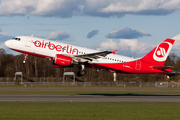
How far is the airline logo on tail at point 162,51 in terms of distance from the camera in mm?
49344

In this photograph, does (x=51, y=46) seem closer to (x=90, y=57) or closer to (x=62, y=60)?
(x=62, y=60)

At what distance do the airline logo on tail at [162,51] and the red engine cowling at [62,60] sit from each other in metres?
16.5

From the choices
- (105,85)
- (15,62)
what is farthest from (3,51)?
(105,85)

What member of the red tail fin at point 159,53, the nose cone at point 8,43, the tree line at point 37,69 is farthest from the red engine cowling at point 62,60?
the tree line at point 37,69

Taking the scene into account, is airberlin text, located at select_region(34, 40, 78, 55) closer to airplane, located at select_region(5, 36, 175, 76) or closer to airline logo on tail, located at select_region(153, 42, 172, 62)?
airplane, located at select_region(5, 36, 175, 76)

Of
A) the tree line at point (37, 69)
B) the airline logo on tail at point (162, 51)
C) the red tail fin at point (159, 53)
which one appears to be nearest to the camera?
the red tail fin at point (159, 53)

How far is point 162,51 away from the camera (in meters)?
49.9

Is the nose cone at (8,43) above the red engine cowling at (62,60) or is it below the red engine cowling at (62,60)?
above

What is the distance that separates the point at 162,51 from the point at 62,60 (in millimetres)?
19401

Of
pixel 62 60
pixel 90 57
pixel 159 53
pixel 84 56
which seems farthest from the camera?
pixel 159 53

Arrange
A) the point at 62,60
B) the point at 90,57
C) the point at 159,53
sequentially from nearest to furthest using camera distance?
the point at 62,60 → the point at 90,57 → the point at 159,53

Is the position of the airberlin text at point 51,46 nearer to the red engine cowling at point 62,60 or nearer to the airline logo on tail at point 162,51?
the red engine cowling at point 62,60

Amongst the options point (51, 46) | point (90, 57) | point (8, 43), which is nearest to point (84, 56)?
point (90, 57)

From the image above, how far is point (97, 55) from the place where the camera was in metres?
43.3
